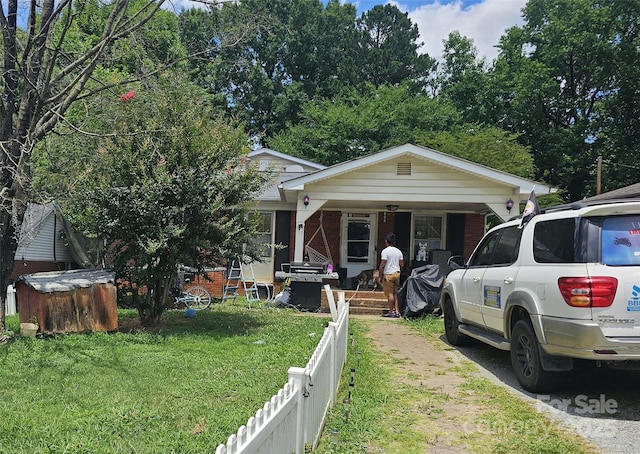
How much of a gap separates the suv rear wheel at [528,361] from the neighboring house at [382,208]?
678 centimetres

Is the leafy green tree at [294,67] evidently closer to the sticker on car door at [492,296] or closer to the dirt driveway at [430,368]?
the dirt driveway at [430,368]

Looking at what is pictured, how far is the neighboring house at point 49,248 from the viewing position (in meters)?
13.1

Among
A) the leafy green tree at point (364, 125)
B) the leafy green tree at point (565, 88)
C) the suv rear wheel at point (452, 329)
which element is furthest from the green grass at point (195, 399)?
the leafy green tree at point (565, 88)

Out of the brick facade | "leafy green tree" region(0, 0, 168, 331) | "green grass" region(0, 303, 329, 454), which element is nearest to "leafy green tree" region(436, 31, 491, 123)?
the brick facade

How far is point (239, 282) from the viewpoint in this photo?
43.2 ft

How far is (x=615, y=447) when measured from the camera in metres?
3.46

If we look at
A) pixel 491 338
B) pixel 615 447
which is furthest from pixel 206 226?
pixel 615 447

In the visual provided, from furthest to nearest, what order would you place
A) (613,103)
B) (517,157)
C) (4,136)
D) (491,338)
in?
1. (613,103)
2. (517,157)
3. (4,136)
4. (491,338)

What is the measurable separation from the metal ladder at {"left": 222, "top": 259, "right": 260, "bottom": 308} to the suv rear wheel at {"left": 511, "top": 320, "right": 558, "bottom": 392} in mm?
7775

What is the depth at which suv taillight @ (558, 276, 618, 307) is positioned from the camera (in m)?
3.91

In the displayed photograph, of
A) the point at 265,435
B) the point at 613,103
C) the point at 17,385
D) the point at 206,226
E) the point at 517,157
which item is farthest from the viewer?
the point at 613,103

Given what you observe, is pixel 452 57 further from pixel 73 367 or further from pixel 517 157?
pixel 73 367

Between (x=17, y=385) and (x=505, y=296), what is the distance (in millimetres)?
5312

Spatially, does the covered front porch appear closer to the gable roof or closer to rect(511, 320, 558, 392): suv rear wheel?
the gable roof
